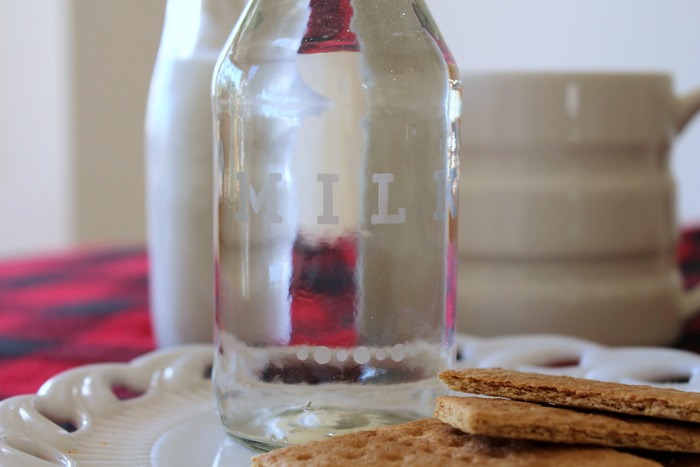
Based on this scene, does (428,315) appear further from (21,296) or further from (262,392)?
(21,296)

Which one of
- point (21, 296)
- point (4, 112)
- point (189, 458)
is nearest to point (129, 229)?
point (4, 112)

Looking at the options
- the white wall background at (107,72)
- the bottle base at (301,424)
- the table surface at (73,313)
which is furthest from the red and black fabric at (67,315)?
the white wall background at (107,72)

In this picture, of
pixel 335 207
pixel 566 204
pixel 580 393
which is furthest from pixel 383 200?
pixel 566 204

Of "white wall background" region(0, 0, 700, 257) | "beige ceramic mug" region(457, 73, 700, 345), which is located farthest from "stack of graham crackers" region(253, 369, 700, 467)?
"white wall background" region(0, 0, 700, 257)

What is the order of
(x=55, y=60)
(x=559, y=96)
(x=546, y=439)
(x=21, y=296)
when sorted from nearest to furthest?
(x=546, y=439)
(x=559, y=96)
(x=21, y=296)
(x=55, y=60)

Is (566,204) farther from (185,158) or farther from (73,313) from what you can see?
(73,313)

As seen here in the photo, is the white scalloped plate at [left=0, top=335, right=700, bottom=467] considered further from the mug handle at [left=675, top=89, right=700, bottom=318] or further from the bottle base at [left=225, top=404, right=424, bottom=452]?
the mug handle at [left=675, top=89, right=700, bottom=318]
